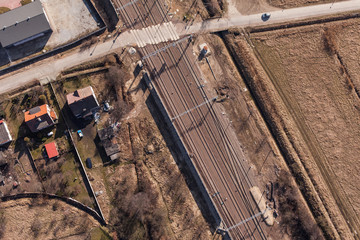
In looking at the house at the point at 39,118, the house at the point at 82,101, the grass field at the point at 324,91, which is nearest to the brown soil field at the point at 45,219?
the house at the point at 39,118

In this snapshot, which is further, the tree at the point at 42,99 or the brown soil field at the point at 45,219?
the tree at the point at 42,99

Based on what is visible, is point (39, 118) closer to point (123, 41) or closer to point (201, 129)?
point (123, 41)

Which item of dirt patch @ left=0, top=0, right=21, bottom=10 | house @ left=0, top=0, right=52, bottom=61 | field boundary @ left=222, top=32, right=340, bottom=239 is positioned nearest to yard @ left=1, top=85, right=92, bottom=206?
house @ left=0, top=0, right=52, bottom=61

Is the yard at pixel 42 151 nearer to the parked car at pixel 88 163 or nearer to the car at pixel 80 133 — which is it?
the parked car at pixel 88 163

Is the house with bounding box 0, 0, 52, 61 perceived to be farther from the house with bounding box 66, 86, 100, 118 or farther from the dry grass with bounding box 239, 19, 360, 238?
the dry grass with bounding box 239, 19, 360, 238

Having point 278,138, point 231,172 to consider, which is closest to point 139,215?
point 231,172

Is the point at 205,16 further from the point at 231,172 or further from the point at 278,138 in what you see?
the point at 231,172
